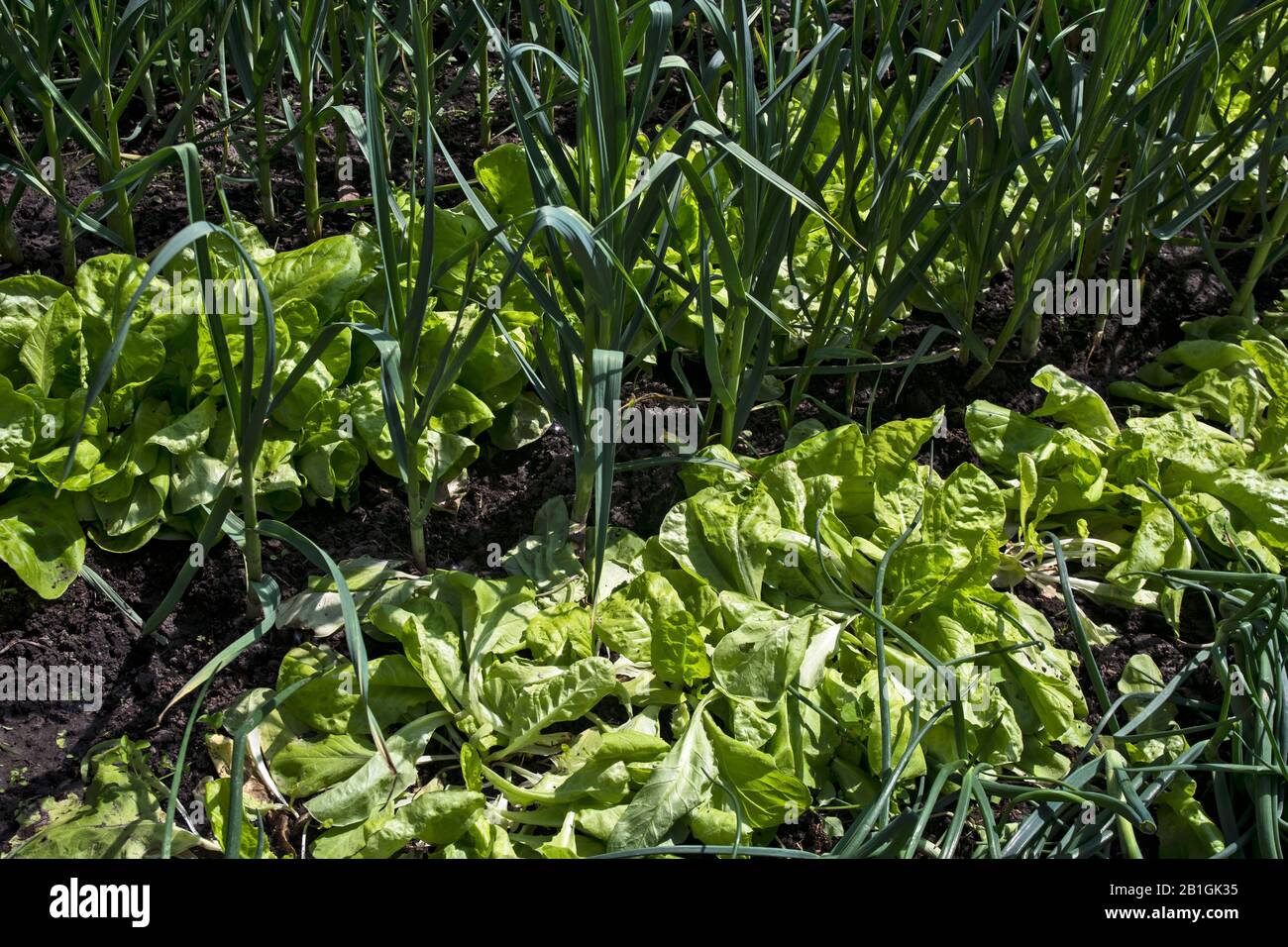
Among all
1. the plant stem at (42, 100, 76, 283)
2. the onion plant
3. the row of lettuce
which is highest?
the plant stem at (42, 100, 76, 283)

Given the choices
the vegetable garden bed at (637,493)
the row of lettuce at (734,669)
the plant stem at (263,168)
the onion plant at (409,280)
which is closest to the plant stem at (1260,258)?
the vegetable garden bed at (637,493)

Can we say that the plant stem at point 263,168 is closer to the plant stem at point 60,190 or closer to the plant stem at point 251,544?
the plant stem at point 60,190

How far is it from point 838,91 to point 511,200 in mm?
682

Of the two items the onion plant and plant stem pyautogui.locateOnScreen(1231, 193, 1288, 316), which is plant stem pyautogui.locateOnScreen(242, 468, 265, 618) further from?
plant stem pyautogui.locateOnScreen(1231, 193, 1288, 316)

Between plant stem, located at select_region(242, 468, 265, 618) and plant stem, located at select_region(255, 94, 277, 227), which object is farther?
plant stem, located at select_region(255, 94, 277, 227)

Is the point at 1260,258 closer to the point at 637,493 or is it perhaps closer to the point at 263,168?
the point at 637,493

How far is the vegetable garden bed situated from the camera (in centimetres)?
161

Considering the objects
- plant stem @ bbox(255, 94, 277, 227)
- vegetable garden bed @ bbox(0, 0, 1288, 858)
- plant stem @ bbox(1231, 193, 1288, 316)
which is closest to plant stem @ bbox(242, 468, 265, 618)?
vegetable garden bed @ bbox(0, 0, 1288, 858)

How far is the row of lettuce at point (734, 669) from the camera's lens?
159 centimetres

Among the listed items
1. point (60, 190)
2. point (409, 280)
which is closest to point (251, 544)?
point (409, 280)

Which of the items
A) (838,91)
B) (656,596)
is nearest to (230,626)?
(656,596)

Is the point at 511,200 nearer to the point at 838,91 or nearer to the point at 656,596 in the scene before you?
the point at 838,91

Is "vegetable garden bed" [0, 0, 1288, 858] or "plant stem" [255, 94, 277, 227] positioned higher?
"plant stem" [255, 94, 277, 227]

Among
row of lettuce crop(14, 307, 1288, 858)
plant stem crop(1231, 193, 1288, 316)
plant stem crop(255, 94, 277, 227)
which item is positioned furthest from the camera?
plant stem crop(1231, 193, 1288, 316)
